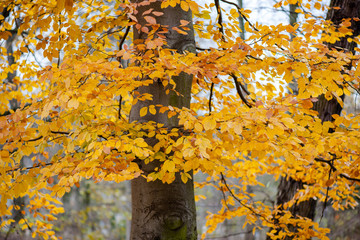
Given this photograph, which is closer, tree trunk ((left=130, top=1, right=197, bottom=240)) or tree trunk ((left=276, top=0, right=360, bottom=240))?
tree trunk ((left=130, top=1, right=197, bottom=240))

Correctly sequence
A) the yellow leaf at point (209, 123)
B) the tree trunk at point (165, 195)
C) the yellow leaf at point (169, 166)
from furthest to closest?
1. the tree trunk at point (165, 195)
2. the yellow leaf at point (169, 166)
3. the yellow leaf at point (209, 123)

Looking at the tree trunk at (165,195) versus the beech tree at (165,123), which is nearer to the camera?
the beech tree at (165,123)

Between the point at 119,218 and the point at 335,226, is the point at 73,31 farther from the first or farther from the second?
the point at 119,218

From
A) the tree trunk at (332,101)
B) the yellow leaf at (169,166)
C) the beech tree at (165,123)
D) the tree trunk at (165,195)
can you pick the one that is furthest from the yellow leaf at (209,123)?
the tree trunk at (332,101)

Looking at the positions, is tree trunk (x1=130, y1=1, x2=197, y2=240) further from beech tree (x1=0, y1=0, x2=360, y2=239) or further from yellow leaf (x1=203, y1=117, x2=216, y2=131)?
yellow leaf (x1=203, y1=117, x2=216, y2=131)

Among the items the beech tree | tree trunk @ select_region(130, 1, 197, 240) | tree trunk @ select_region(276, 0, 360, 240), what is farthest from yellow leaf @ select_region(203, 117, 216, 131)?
tree trunk @ select_region(276, 0, 360, 240)

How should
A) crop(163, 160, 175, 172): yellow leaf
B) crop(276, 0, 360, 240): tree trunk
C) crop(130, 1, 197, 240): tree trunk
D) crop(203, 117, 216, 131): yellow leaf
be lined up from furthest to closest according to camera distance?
1. crop(276, 0, 360, 240): tree trunk
2. crop(130, 1, 197, 240): tree trunk
3. crop(163, 160, 175, 172): yellow leaf
4. crop(203, 117, 216, 131): yellow leaf

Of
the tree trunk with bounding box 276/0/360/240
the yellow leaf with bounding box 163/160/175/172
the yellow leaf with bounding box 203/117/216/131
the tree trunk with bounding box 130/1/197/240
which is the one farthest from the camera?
the tree trunk with bounding box 276/0/360/240

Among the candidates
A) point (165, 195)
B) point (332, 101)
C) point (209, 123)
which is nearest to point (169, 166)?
point (209, 123)

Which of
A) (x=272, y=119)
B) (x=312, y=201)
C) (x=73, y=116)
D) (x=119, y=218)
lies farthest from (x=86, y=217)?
(x=272, y=119)

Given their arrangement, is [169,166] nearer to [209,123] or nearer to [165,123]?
[209,123]

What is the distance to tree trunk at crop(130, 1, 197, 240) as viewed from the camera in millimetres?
2371

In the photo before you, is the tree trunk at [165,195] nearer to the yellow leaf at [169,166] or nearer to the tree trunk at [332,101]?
the yellow leaf at [169,166]

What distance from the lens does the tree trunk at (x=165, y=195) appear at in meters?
2.37
